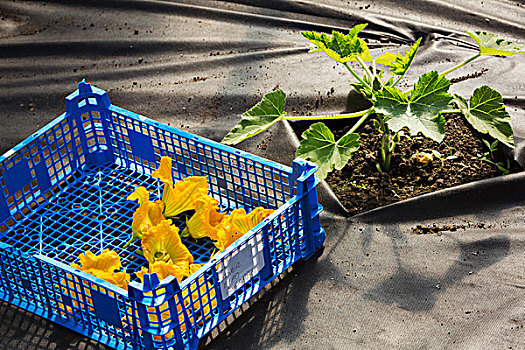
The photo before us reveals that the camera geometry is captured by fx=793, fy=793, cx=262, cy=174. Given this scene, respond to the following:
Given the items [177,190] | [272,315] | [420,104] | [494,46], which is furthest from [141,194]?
[494,46]

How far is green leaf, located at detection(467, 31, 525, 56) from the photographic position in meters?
2.74

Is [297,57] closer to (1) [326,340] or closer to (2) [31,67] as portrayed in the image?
(2) [31,67]

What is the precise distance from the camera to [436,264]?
2.63 meters

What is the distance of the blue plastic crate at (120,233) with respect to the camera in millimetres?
2281

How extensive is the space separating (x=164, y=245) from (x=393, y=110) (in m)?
0.85

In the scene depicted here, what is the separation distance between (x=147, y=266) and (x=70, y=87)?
4.42ft

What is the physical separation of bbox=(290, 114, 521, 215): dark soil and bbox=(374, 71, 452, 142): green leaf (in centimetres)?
41

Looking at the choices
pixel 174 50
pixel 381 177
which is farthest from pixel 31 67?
pixel 381 177

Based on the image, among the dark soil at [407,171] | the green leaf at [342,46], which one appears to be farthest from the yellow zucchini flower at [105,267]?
the green leaf at [342,46]

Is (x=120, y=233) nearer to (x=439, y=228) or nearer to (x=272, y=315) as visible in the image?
(x=272, y=315)

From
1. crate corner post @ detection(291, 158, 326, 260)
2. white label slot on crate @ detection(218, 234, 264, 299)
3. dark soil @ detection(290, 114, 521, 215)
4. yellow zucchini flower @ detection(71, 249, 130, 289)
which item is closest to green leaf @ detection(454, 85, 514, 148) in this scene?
dark soil @ detection(290, 114, 521, 215)

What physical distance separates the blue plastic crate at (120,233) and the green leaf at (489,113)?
24.8 inches

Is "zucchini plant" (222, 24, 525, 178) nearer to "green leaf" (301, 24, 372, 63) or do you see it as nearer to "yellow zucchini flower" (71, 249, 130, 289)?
"green leaf" (301, 24, 372, 63)

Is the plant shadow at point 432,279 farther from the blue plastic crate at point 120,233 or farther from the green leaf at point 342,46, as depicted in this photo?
the green leaf at point 342,46
